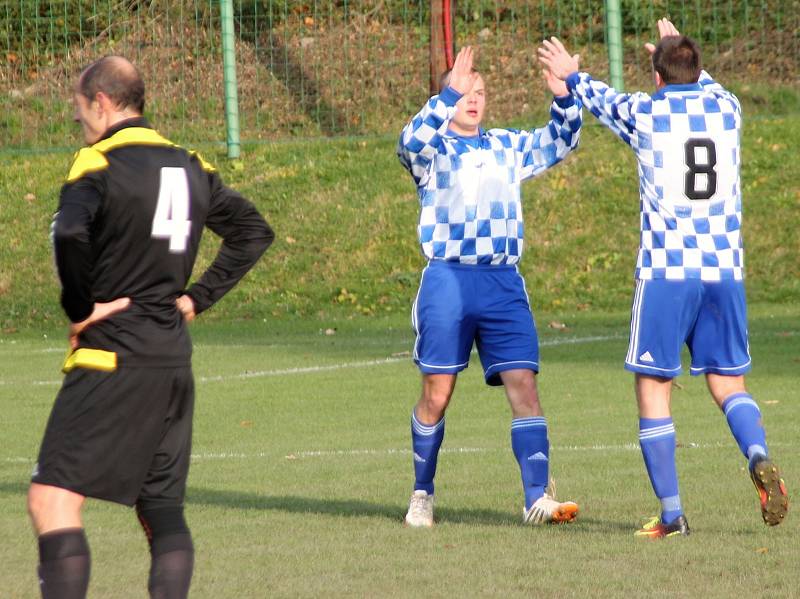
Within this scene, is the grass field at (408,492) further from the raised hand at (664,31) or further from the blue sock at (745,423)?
the raised hand at (664,31)

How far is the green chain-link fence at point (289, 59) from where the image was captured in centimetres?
2367

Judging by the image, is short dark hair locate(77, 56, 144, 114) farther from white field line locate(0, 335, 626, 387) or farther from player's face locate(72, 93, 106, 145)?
white field line locate(0, 335, 626, 387)

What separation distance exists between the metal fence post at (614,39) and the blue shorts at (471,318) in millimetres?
14436

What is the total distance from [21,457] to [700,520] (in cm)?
415

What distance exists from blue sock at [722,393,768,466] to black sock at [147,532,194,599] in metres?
2.62

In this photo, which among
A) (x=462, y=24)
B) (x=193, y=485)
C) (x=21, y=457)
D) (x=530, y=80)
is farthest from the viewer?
(x=462, y=24)

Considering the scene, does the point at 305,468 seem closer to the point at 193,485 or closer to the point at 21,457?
the point at 193,485

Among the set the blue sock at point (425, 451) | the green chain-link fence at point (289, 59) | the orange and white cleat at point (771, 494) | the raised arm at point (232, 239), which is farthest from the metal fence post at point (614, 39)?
the raised arm at point (232, 239)

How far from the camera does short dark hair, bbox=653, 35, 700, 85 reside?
6562 mm

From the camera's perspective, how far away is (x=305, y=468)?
868 centimetres

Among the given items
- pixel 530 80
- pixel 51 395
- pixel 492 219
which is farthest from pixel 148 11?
pixel 492 219

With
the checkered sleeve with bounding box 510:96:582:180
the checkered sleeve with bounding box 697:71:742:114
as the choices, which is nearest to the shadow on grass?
the checkered sleeve with bounding box 510:96:582:180

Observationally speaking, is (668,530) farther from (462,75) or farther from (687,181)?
(462,75)

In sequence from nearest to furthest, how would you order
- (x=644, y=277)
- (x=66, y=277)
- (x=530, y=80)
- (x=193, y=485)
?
(x=66, y=277), (x=644, y=277), (x=193, y=485), (x=530, y=80)
